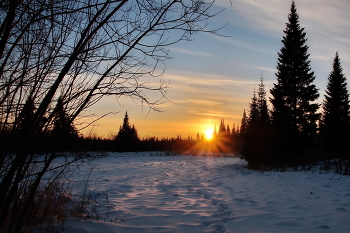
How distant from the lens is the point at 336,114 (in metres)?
23.7

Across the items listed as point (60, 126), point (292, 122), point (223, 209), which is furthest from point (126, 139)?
point (60, 126)

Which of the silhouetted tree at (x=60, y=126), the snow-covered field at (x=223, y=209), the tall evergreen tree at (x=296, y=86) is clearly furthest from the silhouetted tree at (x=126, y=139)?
the silhouetted tree at (x=60, y=126)

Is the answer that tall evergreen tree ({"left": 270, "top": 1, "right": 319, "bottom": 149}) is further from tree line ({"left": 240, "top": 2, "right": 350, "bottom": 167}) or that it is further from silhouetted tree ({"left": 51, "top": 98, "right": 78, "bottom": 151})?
silhouetted tree ({"left": 51, "top": 98, "right": 78, "bottom": 151})

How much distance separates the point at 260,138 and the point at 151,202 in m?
12.0

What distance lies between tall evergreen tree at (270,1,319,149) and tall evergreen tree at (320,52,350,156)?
5304 millimetres

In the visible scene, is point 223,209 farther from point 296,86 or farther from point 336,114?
point 336,114

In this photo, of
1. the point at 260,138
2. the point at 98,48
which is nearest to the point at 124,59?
the point at 98,48

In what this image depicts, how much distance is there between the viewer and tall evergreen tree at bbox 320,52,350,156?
2189cm

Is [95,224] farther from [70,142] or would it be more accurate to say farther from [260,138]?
[260,138]

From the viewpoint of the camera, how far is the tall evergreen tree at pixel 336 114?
21.9 metres

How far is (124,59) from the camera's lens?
2.91m

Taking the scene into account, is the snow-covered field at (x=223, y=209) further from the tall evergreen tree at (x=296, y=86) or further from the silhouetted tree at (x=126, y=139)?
the silhouetted tree at (x=126, y=139)

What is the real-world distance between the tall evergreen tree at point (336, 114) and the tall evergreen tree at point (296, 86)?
5.30m

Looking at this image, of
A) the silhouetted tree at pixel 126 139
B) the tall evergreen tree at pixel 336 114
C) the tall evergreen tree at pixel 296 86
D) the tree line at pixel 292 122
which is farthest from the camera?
the silhouetted tree at pixel 126 139
